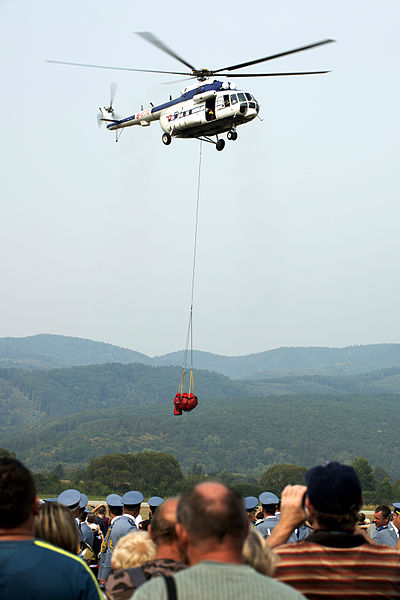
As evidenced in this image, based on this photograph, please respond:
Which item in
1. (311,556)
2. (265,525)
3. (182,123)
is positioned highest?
(182,123)

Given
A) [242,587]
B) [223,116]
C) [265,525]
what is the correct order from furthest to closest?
[223,116]
[265,525]
[242,587]

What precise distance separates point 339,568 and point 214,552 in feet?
3.86

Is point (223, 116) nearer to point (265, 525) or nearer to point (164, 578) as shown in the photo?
point (265, 525)

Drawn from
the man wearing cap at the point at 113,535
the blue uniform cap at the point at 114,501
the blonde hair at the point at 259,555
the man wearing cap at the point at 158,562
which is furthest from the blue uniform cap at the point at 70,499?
the blonde hair at the point at 259,555

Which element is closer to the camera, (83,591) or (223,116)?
(83,591)

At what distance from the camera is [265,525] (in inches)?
406

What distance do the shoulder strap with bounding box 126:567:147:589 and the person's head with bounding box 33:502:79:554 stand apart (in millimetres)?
480

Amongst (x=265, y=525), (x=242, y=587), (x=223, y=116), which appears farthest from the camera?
(x=223, y=116)

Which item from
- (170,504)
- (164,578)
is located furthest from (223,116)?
(164,578)

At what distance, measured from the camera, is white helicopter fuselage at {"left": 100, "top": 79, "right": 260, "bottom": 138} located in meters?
23.5

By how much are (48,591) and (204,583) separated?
1.32 m

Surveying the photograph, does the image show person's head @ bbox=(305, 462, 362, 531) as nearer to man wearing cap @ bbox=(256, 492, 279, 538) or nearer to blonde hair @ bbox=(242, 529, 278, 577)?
blonde hair @ bbox=(242, 529, 278, 577)

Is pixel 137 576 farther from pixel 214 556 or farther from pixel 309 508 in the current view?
pixel 214 556

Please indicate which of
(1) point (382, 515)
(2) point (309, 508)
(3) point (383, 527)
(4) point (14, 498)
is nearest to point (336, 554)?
(2) point (309, 508)
